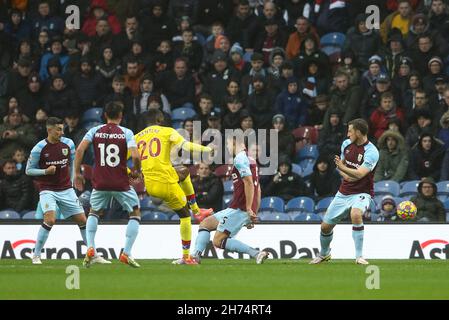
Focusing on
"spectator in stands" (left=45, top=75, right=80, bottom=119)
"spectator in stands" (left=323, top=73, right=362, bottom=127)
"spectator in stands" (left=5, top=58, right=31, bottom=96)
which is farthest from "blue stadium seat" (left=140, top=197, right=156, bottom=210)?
"spectator in stands" (left=5, top=58, right=31, bottom=96)

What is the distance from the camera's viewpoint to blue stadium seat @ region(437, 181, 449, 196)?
2150 centimetres

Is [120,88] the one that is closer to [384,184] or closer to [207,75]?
[207,75]

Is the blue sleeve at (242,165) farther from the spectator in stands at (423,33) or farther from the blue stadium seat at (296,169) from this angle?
the spectator in stands at (423,33)

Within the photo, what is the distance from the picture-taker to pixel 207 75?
2456cm

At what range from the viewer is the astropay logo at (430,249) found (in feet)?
65.1

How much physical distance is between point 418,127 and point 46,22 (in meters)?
9.14

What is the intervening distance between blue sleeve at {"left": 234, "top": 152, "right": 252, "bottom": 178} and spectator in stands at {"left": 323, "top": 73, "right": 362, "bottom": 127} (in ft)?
21.0

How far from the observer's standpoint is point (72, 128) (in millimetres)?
23453

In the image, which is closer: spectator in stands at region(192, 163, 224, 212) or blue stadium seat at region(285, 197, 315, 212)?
spectator in stands at region(192, 163, 224, 212)

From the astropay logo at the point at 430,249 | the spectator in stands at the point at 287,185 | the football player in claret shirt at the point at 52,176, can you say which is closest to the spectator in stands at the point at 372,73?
the spectator in stands at the point at 287,185

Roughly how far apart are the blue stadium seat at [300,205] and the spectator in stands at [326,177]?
276mm

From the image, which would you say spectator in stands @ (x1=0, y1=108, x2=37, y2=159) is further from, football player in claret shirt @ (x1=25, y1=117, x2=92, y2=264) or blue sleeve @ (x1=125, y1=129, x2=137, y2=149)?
blue sleeve @ (x1=125, y1=129, x2=137, y2=149)
